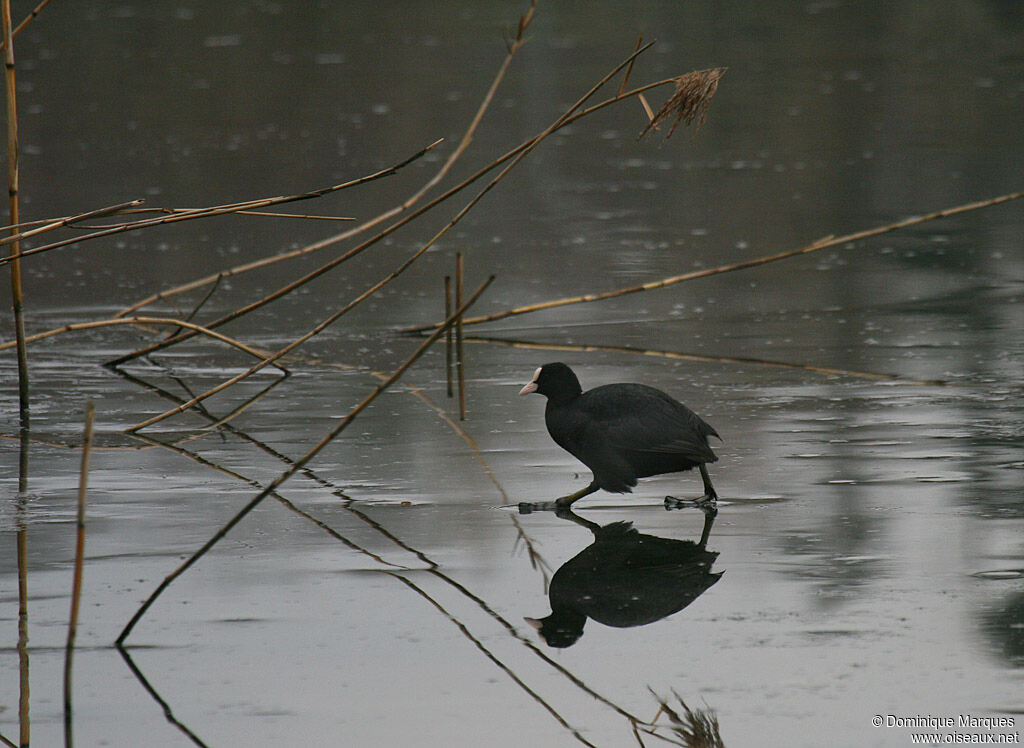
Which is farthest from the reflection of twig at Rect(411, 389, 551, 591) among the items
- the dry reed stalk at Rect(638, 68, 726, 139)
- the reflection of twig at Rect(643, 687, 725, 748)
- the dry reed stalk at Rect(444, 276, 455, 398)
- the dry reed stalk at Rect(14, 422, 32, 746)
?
the dry reed stalk at Rect(14, 422, 32, 746)

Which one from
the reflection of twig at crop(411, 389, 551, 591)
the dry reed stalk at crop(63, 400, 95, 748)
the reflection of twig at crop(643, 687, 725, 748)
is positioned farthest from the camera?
the reflection of twig at crop(411, 389, 551, 591)

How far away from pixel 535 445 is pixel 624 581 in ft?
7.11

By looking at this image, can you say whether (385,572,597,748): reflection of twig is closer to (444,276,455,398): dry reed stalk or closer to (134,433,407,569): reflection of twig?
(134,433,407,569): reflection of twig

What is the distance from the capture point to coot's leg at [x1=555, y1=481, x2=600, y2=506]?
6660mm

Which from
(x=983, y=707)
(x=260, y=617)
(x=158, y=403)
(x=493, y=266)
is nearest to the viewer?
(x=983, y=707)

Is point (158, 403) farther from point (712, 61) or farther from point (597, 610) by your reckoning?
point (712, 61)

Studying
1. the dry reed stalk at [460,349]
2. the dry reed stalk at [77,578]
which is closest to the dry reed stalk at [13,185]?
the dry reed stalk at [460,349]

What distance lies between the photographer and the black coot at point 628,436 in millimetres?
6582

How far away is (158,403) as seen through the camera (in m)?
8.92

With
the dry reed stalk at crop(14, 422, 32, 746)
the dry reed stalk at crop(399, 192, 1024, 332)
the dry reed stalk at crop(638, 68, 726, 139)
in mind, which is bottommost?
the dry reed stalk at crop(14, 422, 32, 746)

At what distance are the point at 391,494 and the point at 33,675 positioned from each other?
2.27m

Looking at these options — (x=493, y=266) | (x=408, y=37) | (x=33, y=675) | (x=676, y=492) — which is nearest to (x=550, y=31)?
(x=408, y=37)

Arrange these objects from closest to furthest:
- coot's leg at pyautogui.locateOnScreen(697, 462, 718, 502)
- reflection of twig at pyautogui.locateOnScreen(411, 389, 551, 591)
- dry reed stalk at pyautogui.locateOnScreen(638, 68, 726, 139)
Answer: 1. reflection of twig at pyautogui.locateOnScreen(411, 389, 551, 591)
2. dry reed stalk at pyautogui.locateOnScreen(638, 68, 726, 139)
3. coot's leg at pyautogui.locateOnScreen(697, 462, 718, 502)

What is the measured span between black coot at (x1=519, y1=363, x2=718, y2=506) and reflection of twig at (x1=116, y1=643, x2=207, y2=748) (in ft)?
6.99
